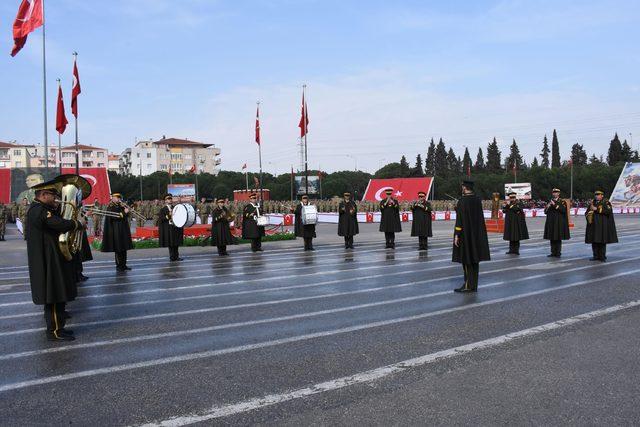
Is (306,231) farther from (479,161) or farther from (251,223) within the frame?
(479,161)

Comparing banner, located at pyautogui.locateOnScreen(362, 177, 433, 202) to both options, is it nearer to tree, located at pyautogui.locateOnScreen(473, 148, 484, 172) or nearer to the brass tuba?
the brass tuba

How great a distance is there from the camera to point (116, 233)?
13.5 meters

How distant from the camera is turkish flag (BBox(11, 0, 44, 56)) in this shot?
18969 millimetres

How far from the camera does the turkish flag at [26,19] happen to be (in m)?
19.0

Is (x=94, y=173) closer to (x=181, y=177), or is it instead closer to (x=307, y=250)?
(x=307, y=250)

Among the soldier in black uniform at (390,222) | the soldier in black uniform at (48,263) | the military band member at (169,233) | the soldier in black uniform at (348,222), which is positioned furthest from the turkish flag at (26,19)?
the soldier in black uniform at (48,263)

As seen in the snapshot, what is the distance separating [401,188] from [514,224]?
4384 centimetres

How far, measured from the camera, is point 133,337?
6.92m

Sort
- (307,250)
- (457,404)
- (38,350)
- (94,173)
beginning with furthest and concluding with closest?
1. (94,173)
2. (307,250)
3. (38,350)
4. (457,404)

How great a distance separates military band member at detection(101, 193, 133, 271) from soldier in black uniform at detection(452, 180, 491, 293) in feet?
25.6

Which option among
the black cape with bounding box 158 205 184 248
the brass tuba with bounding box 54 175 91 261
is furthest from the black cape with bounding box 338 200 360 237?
the brass tuba with bounding box 54 175 91 261

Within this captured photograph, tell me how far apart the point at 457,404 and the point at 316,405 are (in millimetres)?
1105

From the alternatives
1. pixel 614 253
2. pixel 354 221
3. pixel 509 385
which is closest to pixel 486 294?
pixel 509 385

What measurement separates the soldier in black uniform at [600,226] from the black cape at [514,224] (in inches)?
86.2
